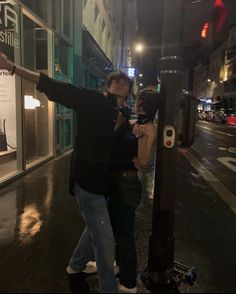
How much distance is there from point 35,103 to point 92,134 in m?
6.95

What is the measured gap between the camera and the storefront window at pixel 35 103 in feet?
28.9

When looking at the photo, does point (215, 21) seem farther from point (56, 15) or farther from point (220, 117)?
point (220, 117)

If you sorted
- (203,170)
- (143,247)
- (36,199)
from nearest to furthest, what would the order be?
(143,247)
(36,199)
(203,170)

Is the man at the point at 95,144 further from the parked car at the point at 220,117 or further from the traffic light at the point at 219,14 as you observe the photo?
the parked car at the point at 220,117

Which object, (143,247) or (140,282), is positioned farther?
(143,247)

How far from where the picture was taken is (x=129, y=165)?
286 centimetres

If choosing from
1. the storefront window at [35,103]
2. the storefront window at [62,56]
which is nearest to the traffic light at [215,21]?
the storefront window at [35,103]

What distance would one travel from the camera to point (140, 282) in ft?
11.1

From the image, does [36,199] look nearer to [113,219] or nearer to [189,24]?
[113,219]

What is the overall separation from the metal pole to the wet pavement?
280 millimetres

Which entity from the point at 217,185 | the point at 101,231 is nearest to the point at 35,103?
the point at 217,185

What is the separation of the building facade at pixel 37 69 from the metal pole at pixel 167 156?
4.56m

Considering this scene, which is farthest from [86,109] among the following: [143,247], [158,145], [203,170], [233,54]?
[233,54]

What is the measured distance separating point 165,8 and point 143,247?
2.82m
